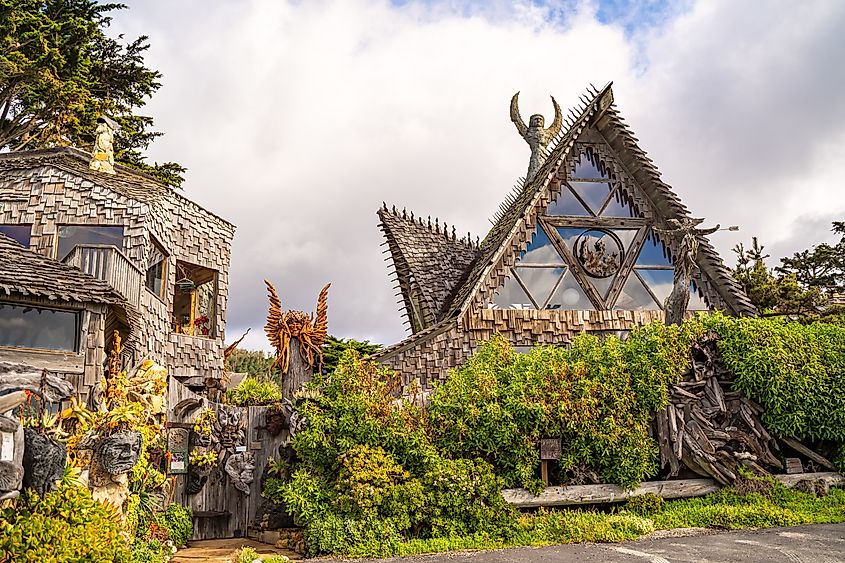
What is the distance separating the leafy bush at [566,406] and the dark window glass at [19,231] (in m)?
11.3

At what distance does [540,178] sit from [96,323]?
9.40m

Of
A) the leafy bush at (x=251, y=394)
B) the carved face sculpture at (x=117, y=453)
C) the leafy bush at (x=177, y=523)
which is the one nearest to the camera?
the carved face sculpture at (x=117, y=453)

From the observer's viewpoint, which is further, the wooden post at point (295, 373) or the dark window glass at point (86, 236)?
the dark window glass at point (86, 236)

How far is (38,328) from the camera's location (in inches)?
533

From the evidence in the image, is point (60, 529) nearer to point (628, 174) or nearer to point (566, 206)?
point (566, 206)

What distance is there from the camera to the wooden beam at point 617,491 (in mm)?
10609

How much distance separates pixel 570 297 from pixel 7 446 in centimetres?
1164

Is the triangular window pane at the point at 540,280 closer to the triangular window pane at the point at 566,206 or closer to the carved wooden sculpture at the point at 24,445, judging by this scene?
the triangular window pane at the point at 566,206

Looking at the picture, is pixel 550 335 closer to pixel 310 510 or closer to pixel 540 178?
pixel 540 178

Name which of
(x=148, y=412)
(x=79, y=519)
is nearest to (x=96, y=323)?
(x=148, y=412)

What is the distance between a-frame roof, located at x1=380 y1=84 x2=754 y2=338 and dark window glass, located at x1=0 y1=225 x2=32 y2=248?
32.4 feet

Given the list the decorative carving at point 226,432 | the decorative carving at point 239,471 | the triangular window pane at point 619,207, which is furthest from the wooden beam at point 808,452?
the decorative carving at point 226,432

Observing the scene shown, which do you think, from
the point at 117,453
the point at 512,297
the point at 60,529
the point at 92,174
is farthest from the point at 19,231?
the point at 60,529

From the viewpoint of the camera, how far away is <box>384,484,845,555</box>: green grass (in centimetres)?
948
